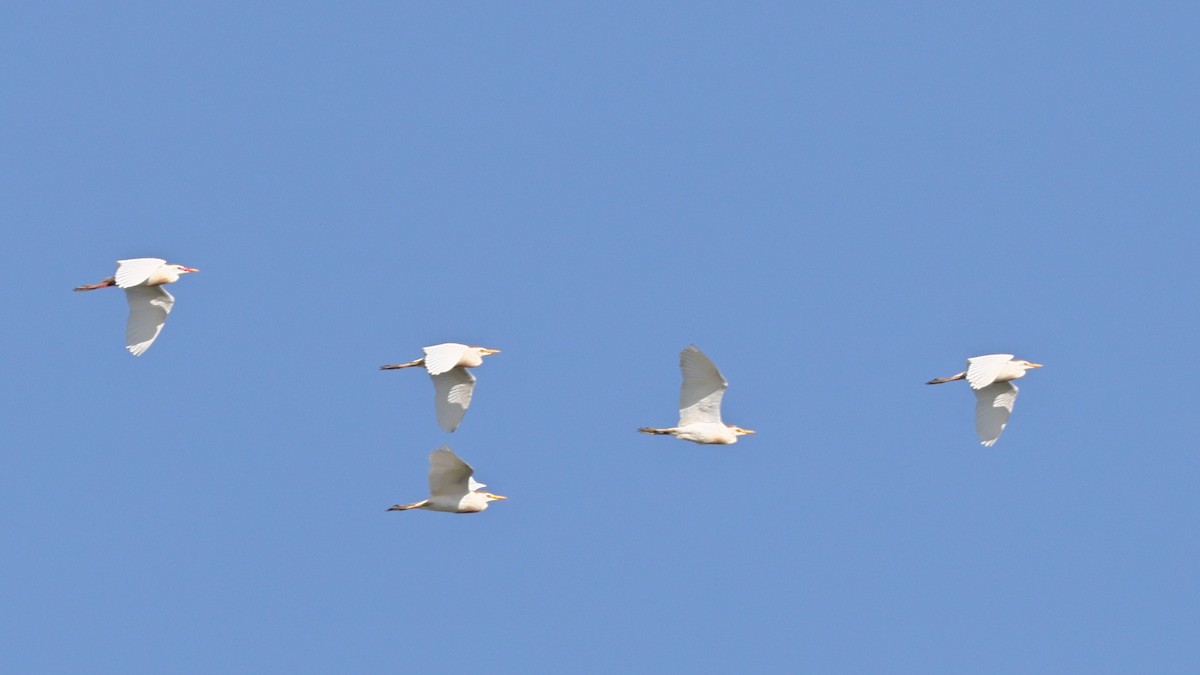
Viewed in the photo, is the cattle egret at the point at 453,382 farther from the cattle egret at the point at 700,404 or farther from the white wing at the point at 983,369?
the white wing at the point at 983,369

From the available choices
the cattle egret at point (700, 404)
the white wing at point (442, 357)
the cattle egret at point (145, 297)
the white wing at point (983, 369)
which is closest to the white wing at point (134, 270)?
the cattle egret at point (145, 297)

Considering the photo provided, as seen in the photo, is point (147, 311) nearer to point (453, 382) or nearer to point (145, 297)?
point (145, 297)

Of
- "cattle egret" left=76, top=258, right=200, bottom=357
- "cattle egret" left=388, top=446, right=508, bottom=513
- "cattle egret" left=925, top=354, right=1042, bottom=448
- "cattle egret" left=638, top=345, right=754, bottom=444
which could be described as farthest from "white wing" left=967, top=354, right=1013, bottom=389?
"cattle egret" left=76, top=258, right=200, bottom=357

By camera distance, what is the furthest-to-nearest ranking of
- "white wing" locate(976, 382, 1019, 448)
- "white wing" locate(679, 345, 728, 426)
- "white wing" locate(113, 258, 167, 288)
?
"white wing" locate(976, 382, 1019, 448) < "white wing" locate(113, 258, 167, 288) < "white wing" locate(679, 345, 728, 426)

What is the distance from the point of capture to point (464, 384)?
157 ft

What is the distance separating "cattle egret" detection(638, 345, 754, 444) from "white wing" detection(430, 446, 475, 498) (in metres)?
3.74

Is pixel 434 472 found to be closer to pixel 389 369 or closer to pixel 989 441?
pixel 389 369

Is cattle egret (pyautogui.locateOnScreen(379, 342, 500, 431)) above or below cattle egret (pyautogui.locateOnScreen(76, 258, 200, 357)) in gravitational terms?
below

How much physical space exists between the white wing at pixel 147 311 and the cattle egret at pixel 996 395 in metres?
16.1

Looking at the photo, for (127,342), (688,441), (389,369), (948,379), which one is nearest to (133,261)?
(127,342)

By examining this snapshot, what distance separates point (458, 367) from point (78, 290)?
7.93m

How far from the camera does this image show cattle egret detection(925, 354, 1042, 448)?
1864 inches

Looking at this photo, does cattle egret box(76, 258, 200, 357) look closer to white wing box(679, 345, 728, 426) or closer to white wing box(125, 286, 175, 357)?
white wing box(125, 286, 175, 357)

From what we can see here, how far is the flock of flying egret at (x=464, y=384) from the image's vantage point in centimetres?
4506
